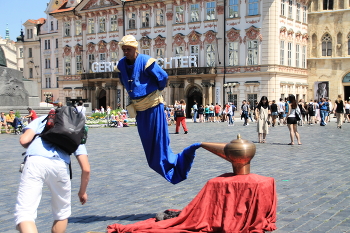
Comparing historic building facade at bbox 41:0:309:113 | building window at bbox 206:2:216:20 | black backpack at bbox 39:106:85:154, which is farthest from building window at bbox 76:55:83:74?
black backpack at bbox 39:106:85:154

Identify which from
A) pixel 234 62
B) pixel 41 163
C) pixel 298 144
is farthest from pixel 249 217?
pixel 234 62

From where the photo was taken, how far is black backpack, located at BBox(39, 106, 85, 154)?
12.4 ft

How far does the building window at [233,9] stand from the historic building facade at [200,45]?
0.08m

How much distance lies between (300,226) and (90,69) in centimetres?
4533

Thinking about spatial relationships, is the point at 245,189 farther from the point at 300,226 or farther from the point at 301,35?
the point at 301,35

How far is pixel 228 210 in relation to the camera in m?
4.52

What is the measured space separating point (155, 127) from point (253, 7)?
3569 cm

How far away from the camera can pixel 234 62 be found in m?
40.3

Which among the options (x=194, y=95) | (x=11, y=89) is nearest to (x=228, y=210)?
(x=11, y=89)

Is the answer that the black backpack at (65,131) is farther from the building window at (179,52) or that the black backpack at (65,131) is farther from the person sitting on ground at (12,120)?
the building window at (179,52)

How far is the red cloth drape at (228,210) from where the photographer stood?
4469 mm

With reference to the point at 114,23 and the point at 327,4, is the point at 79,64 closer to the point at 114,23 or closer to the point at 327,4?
the point at 114,23

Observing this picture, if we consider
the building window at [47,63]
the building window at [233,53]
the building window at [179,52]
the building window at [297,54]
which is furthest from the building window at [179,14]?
the building window at [47,63]

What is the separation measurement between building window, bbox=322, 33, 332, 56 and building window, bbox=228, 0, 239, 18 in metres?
8.85
